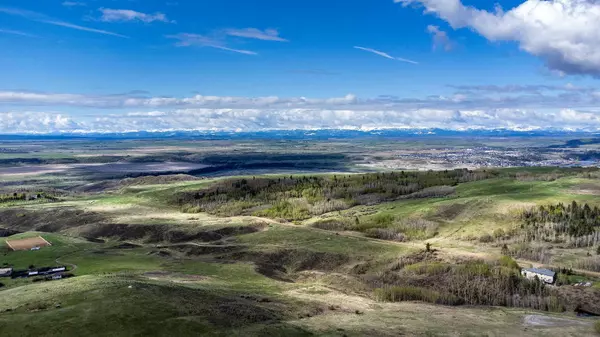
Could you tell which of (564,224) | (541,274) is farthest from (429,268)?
(564,224)

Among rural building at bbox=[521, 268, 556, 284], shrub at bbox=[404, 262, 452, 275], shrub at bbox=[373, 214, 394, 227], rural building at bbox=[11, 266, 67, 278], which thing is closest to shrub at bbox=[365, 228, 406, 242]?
shrub at bbox=[373, 214, 394, 227]

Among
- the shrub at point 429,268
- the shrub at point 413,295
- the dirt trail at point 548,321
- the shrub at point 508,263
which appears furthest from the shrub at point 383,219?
the dirt trail at point 548,321

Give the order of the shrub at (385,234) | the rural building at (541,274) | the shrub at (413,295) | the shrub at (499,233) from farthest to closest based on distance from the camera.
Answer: the shrub at (385,234)
the shrub at (499,233)
the rural building at (541,274)
the shrub at (413,295)

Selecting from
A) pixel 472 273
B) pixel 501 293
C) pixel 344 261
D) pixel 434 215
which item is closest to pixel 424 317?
pixel 501 293

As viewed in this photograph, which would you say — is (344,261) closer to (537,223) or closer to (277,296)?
(277,296)

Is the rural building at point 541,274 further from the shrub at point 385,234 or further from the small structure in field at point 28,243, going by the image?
the small structure in field at point 28,243

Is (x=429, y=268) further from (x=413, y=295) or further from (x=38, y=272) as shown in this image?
(x=38, y=272)

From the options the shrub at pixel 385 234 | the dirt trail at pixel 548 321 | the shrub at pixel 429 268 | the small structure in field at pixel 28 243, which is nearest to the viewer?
the dirt trail at pixel 548 321
